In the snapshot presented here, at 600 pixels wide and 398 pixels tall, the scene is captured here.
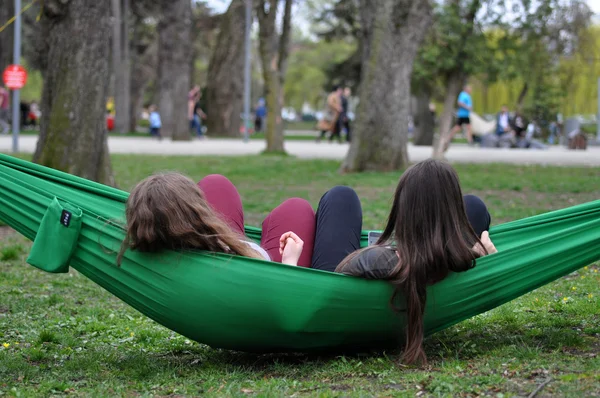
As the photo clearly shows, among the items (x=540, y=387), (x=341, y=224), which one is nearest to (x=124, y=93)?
(x=341, y=224)

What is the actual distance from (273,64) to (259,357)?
16.6 metres

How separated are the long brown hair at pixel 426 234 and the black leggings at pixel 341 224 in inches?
20.3

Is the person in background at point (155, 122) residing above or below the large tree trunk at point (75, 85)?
below

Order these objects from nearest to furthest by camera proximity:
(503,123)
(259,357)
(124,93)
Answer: (259,357)
(503,123)
(124,93)

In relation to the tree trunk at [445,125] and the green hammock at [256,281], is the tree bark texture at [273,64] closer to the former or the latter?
the tree trunk at [445,125]

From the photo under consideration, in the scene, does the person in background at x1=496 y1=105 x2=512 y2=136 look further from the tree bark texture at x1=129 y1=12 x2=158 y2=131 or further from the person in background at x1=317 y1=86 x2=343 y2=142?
the tree bark texture at x1=129 y1=12 x2=158 y2=131

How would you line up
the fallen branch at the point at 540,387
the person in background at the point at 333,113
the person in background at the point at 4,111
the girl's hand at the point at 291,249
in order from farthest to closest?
the person in background at the point at 4,111
the person in background at the point at 333,113
the girl's hand at the point at 291,249
the fallen branch at the point at 540,387

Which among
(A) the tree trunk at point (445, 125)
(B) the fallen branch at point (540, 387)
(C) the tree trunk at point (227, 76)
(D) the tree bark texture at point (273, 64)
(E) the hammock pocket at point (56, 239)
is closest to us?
(B) the fallen branch at point (540, 387)

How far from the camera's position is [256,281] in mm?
4070

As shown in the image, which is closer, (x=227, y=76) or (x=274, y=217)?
(x=274, y=217)

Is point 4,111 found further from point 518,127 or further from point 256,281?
point 256,281

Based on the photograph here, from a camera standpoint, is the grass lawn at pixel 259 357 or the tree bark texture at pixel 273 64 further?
the tree bark texture at pixel 273 64

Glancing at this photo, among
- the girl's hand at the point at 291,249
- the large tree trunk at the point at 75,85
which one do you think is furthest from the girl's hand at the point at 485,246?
the large tree trunk at the point at 75,85

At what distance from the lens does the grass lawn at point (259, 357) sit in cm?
382
